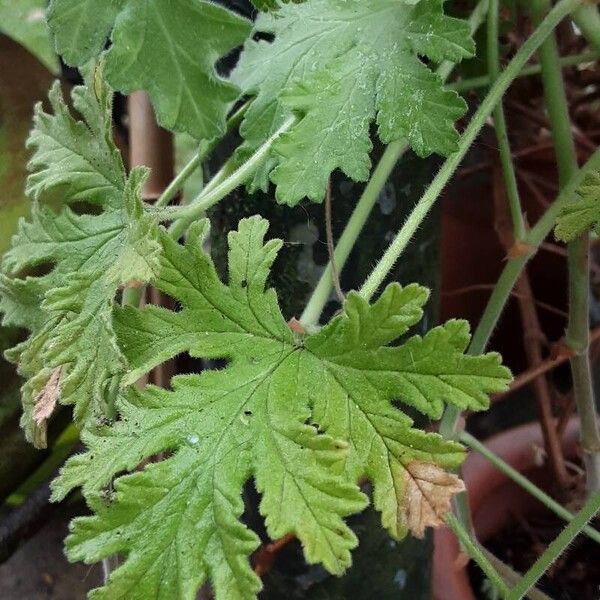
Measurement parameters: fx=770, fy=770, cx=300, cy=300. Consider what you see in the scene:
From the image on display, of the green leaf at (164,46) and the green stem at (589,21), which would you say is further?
the green stem at (589,21)

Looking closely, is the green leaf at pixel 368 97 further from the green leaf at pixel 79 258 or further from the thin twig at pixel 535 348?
the thin twig at pixel 535 348

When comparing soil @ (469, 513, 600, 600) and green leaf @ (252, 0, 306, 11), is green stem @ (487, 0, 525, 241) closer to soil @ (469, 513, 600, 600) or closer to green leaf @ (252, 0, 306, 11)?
green leaf @ (252, 0, 306, 11)

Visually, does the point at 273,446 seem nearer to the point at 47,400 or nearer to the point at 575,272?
the point at 47,400

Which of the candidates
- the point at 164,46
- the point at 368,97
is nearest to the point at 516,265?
the point at 368,97

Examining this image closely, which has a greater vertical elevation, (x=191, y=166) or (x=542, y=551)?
(x=191, y=166)

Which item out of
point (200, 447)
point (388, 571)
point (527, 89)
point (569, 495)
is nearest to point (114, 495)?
point (200, 447)

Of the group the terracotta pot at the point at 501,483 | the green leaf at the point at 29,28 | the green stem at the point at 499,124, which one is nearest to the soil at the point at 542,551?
the terracotta pot at the point at 501,483
